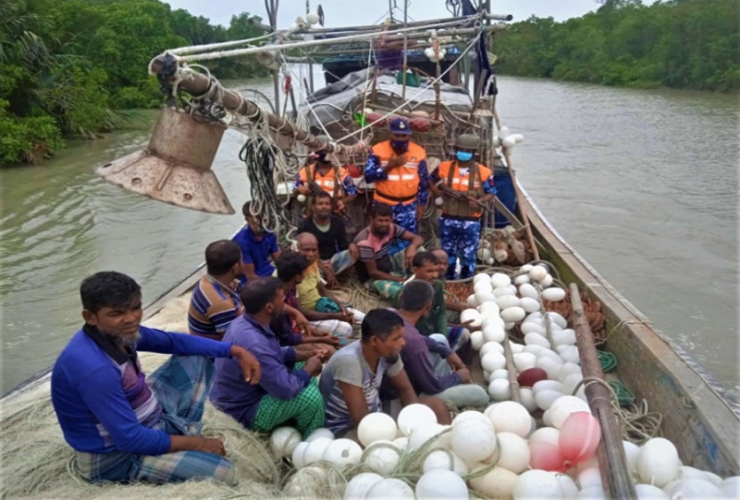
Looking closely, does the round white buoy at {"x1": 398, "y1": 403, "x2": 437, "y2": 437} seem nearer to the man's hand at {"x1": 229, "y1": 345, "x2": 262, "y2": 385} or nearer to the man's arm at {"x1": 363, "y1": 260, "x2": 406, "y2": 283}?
the man's hand at {"x1": 229, "y1": 345, "x2": 262, "y2": 385}

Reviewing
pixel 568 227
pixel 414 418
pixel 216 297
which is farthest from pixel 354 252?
→ pixel 568 227

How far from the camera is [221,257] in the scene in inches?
120

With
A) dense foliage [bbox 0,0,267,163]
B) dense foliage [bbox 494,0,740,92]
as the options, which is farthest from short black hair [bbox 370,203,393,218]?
dense foliage [bbox 494,0,740,92]

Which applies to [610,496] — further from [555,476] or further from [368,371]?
[368,371]

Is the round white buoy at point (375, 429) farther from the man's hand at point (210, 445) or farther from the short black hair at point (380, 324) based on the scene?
the man's hand at point (210, 445)

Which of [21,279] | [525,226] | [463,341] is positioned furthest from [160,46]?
[463,341]

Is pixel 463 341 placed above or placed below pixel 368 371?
below

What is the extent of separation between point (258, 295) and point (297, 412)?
55 cm

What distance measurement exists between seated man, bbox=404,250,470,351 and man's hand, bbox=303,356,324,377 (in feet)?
2.71

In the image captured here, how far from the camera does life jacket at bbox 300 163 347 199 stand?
5.22 m

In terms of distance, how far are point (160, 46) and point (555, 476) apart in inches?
1030

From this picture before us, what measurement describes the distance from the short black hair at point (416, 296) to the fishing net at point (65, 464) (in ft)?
3.15

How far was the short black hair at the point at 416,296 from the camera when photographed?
10.0 feet

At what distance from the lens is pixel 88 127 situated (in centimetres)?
1730
